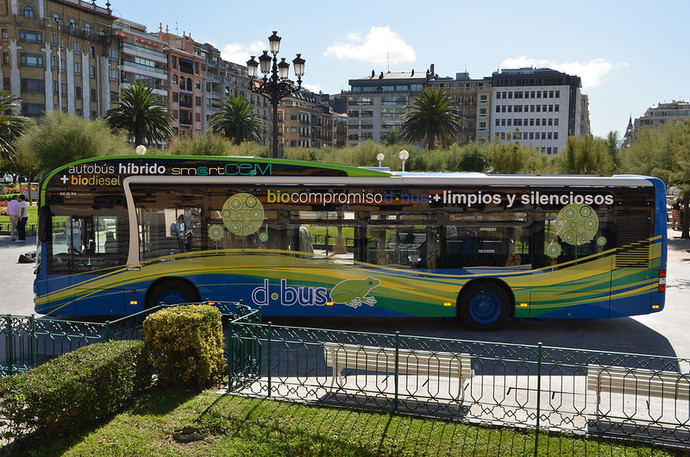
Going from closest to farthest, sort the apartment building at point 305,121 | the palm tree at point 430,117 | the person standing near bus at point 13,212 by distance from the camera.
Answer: the person standing near bus at point 13,212, the palm tree at point 430,117, the apartment building at point 305,121

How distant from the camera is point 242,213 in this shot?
39.6 ft

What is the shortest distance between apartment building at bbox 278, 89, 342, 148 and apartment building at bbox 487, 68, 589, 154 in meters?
35.2

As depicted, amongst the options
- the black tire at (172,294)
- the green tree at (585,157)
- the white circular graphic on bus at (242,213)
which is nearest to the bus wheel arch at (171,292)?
the black tire at (172,294)

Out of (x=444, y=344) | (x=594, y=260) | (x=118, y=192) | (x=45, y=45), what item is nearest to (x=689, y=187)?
(x=594, y=260)

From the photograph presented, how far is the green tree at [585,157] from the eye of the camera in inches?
1833

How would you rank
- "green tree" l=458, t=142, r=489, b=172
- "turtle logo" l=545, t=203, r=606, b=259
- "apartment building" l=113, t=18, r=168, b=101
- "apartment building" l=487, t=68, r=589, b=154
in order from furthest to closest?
"apartment building" l=487, t=68, r=589, b=154 → "apartment building" l=113, t=18, r=168, b=101 → "green tree" l=458, t=142, r=489, b=172 → "turtle logo" l=545, t=203, r=606, b=259

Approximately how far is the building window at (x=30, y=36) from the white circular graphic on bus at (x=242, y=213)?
70167 mm

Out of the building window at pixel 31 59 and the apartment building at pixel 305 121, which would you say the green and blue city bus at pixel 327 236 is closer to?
the building window at pixel 31 59

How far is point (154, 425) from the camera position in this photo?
24.2 ft

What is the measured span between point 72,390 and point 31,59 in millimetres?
74366

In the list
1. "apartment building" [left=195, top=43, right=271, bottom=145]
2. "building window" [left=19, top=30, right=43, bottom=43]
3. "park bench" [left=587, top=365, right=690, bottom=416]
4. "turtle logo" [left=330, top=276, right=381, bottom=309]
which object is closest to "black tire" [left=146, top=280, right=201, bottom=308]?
"turtle logo" [left=330, top=276, right=381, bottom=309]

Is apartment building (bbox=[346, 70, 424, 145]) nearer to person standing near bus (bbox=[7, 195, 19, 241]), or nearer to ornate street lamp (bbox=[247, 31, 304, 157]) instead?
person standing near bus (bbox=[7, 195, 19, 241])

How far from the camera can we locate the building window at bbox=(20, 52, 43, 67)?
70.4m

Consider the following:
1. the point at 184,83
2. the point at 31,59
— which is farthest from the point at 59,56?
the point at 184,83
